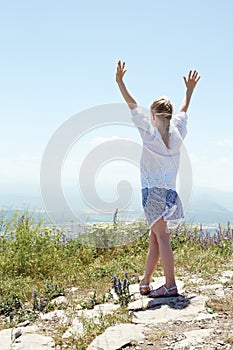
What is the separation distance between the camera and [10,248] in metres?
6.54

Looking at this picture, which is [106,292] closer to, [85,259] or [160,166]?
[160,166]

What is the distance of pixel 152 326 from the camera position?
3.70 m

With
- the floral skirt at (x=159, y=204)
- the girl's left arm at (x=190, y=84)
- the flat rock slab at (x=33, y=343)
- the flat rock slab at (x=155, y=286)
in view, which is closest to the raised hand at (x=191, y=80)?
the girl's left arm at (x=190, y=84)

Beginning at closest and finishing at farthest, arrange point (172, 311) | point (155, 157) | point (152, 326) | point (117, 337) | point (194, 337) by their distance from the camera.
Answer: point (194, 337)
point (117, 337)
point (152, 326)
point (172, 311)
point (155, 157)

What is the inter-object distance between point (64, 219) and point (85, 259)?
3.06ft

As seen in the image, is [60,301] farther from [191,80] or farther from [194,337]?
[191,80]

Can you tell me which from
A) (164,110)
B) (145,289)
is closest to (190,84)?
(164,110)

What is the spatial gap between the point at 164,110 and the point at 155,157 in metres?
0.46

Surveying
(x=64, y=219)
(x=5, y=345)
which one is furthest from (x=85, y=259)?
(x=5, y=345)

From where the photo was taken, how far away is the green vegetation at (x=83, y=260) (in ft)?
15.2

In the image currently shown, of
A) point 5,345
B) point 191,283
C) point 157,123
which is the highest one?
point 157,123

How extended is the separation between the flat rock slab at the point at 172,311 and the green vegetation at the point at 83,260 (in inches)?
6.9

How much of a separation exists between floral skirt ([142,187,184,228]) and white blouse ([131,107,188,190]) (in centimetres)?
Result: 5

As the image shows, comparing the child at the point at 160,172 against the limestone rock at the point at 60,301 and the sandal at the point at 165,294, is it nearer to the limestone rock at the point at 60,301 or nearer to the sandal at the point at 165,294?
the sandal at the point at 165,294
